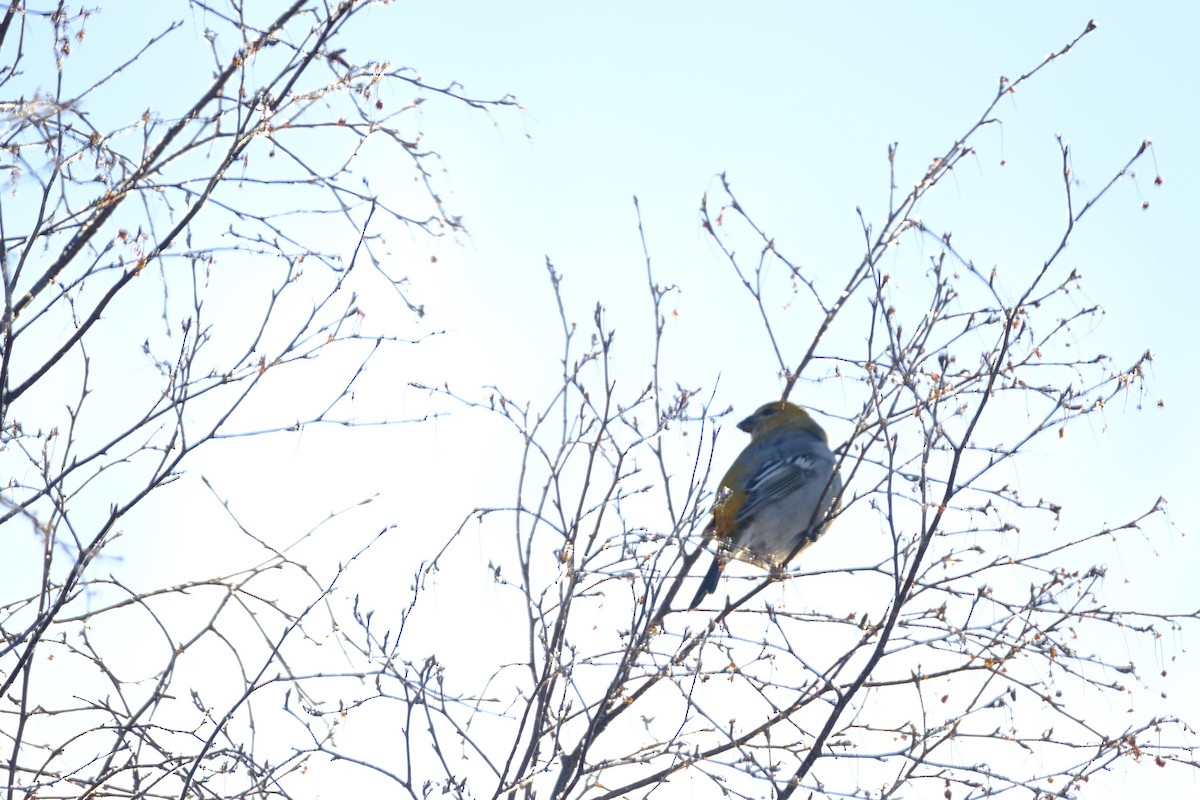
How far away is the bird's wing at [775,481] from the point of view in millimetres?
6980

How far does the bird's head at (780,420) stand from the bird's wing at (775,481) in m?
0.51

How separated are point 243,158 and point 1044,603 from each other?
123 inches

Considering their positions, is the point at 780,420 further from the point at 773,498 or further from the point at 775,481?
the point at 773,498

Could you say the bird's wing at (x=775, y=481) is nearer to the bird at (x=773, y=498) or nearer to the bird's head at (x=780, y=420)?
the bird at (x=773, y=498)

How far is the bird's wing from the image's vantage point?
22.9 ft

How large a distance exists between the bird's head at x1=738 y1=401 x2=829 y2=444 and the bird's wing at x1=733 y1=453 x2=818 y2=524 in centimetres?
51

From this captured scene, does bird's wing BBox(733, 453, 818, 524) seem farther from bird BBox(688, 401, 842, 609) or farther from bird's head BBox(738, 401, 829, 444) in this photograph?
bird's head BBox(738, 401, 829, 444)

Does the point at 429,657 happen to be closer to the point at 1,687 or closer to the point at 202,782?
the point at 202,782

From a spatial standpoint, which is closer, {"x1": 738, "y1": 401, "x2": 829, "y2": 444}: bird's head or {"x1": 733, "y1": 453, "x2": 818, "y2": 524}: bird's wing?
{"x1": 733, "y1": 453, "x2": 818, "y2": 524}: bird's wing

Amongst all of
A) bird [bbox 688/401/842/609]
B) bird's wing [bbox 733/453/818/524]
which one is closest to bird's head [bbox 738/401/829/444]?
bird [bbox 688/401/842/609]

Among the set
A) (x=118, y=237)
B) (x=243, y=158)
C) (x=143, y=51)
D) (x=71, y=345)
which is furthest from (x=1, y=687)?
(x=143, y=51)

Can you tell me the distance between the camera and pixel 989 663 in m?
4.30

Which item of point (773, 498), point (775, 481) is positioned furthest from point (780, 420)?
point (773, 498)

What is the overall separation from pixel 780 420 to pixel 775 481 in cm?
94
